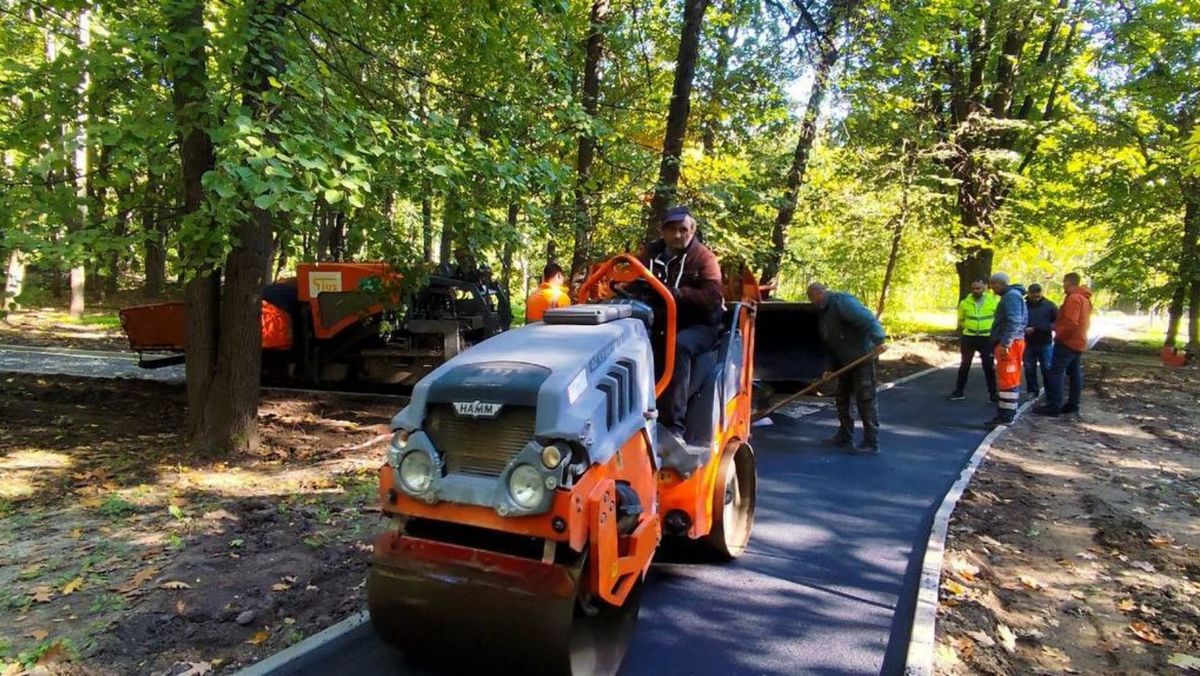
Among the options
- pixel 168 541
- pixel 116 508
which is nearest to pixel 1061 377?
pixel 168 541

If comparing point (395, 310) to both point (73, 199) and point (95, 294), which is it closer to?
point (73, 199)

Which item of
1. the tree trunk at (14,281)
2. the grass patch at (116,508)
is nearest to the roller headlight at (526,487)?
the grass patch at (116,508)

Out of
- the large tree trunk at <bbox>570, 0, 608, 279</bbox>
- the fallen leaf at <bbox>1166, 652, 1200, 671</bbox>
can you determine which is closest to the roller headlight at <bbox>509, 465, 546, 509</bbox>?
the fallen leaf at <bbox>1166, 652, 1200, 671</bbox>

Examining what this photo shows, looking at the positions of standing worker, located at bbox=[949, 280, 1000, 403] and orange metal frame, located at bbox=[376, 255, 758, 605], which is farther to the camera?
standing worker, located at bbox=[949, 280, 1000, 403]

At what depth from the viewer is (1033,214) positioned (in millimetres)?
19359

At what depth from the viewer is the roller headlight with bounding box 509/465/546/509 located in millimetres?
2734

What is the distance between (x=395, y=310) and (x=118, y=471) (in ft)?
11.2

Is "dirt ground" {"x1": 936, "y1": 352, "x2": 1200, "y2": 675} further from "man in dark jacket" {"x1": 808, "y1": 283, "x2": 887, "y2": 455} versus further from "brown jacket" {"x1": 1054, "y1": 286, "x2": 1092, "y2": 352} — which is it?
"brown jacket" {"x1": 1054, "y1": 286, "x2": 1092, "y2": 352}

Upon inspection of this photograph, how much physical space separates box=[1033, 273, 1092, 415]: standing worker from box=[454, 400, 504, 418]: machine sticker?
9646 mm

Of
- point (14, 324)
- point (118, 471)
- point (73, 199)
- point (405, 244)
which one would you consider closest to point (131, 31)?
point (73, 199)

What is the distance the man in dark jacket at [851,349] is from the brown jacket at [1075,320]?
3.73 metres

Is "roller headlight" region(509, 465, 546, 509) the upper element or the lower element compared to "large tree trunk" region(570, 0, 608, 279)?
lower

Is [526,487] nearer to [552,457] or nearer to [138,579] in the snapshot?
[552,457]

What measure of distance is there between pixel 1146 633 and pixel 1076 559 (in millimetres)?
1069
